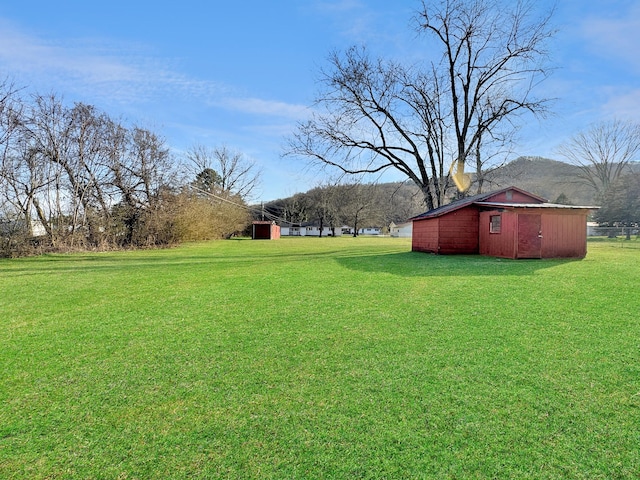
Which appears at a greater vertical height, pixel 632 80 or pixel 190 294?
pixel 632 80

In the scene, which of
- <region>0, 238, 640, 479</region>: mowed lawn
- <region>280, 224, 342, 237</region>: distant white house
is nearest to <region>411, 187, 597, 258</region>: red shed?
<region>0, 238, 640, 479</region>: mowed lawn

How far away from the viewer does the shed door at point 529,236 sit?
11148mm

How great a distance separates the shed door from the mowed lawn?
20.9 ft

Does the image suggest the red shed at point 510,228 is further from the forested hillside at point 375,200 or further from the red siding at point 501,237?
the forested hillside at point 375,200

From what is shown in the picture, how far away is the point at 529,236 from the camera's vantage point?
36.7ft

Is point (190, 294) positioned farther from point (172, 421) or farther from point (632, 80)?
point (632, 80)

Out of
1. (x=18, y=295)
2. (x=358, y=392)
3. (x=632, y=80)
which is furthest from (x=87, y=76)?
(x=632, y=80)

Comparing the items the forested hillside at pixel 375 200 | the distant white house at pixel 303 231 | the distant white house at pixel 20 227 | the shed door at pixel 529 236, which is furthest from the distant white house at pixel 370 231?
the distant white house at pixel 20 227

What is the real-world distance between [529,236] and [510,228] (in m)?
0.65

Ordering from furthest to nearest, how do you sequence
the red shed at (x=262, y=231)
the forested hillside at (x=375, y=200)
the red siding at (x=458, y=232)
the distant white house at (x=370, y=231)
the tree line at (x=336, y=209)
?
the distant white house at (x=370, y=231)
the tree line at (x=336, y=209)
the forested hillside at (x=375, y=200)
the red shed at (x=262, y=231)
the red siding at (x=458, y=232)

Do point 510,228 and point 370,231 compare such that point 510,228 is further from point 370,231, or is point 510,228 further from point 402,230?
point 370,231

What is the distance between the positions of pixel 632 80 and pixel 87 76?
94.1 feet

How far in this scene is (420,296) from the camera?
5.53m

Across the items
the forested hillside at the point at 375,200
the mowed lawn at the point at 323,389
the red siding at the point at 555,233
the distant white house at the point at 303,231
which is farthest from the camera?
the distant white house at the point at 303,231
